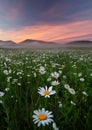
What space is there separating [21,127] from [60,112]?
1.89 ft

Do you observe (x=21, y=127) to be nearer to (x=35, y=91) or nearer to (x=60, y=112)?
(x=60, y=112)

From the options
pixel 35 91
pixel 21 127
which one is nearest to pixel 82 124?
pixel 21 127

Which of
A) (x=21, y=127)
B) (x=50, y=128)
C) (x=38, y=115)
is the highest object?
(x=38, y=115)

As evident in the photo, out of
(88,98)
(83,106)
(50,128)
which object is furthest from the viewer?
(88,98)

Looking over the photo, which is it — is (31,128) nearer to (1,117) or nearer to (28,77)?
(1,117)

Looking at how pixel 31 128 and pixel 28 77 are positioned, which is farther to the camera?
pixel 28 77

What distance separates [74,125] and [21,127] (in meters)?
0.70

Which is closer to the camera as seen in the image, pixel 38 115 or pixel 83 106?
pixel 38 115

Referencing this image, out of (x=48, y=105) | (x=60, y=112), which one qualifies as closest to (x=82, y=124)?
(x=60, y=112)

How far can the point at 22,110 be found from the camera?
300 centimetres

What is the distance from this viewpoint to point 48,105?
117 inches

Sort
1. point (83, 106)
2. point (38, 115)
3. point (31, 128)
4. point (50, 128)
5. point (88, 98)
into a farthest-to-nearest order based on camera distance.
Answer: point (88, 98) < point (83, 106) < point (31, 128) < point (50, 128) < point (38, 115)

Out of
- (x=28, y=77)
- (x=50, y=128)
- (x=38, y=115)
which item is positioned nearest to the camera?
(x=38, y=115)

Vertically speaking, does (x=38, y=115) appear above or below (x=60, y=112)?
above
